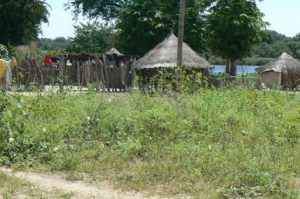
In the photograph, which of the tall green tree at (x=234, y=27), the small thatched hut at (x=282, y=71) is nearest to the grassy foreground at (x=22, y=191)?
the tall green tree at (x=234, y=27)

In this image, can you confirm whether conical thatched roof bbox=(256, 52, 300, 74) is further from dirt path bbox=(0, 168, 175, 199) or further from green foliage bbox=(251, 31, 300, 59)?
dirt path bbox=(0, 168, 175, 199)

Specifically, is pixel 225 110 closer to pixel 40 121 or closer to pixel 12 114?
pixel 40 121

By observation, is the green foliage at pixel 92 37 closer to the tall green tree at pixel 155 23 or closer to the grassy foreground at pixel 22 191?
the tall green tree at pixel 155 23

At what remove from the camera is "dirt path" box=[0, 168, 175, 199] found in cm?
609

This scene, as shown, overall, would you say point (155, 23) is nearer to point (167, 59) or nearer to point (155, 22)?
point (155, 22)

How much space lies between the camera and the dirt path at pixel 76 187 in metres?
6.09

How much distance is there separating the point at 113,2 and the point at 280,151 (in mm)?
44335

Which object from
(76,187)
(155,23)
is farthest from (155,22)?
(76,187)

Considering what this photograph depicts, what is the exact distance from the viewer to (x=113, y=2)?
51000 millimetres

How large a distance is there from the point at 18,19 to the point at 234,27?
17295 mm

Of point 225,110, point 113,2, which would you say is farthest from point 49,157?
point 113,2

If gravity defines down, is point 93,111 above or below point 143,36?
below

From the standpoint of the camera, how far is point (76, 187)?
6.42 metres

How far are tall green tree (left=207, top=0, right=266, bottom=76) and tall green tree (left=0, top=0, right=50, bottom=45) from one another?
1501 cm
